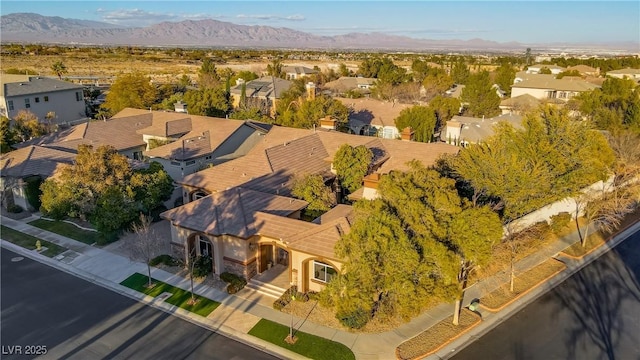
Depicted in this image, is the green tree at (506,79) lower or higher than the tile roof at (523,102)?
higher

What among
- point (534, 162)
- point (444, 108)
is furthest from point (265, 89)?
point (534, 162)

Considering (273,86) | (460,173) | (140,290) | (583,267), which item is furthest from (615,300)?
(273,86)

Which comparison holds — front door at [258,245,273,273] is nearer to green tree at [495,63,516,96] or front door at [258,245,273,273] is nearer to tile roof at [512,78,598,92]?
tile roof at [512,78,598,92]

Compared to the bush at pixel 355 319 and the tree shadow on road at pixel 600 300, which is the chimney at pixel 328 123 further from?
the bush at pixel 355 319

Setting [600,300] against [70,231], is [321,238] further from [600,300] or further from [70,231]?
A: [70,231]

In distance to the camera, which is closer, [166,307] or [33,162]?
[166,307]

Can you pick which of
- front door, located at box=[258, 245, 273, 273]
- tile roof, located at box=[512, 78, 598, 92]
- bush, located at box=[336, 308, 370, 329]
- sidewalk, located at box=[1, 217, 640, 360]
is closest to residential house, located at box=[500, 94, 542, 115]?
tile roof, located at box=[512, 78, 598, 92]

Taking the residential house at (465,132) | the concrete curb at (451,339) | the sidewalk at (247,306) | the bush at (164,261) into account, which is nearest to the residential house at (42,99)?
the sidewalk at (247,306)
